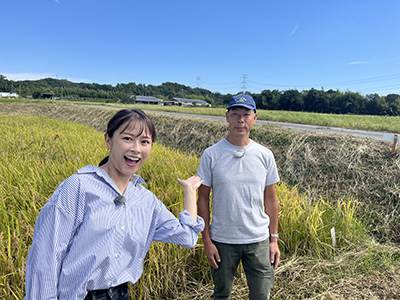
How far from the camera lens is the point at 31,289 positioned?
0.83m

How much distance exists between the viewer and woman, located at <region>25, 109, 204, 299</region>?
84 cm

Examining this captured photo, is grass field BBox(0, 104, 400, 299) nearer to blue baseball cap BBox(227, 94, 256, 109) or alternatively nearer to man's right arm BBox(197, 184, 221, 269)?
man's right arm BBox(197, 184, 221, 269)

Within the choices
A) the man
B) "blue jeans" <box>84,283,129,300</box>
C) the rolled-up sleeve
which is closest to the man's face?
the man

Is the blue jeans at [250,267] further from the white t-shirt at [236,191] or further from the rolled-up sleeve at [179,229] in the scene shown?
the rolled-up sleeve at [179,229]

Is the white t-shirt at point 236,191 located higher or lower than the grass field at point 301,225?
higher

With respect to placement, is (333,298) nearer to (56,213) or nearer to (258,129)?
(56,213)

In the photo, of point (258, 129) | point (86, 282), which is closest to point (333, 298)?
point (86, 282)

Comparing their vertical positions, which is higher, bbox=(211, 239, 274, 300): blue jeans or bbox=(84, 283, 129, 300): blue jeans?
bbox=(84, 283, 129, 300): blue jeans

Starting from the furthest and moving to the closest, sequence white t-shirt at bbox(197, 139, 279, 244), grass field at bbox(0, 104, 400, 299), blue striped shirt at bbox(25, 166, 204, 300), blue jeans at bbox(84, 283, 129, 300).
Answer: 1. grass field at bbox(0, 104, 400, 299)
2. white t-shirt at bbox(197, 139, 279, 244)
3. blue jeans at bbox(84, 283, 129, 300)
4. blue striped shirt at bbox(25, 166, 204, 300)

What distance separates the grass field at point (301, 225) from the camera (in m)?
2.09

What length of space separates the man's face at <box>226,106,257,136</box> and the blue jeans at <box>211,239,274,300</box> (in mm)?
689

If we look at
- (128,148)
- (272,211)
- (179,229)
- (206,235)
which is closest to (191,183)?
(179,229)

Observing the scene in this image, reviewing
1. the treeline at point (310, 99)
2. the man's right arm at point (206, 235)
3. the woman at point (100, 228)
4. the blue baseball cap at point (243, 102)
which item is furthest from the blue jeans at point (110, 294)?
the treeline at point (310, 99)

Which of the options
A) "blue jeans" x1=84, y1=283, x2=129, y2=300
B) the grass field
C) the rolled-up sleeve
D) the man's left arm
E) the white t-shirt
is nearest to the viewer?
"blue jeans" x1=84, y1=283, x2=129, y2=300
